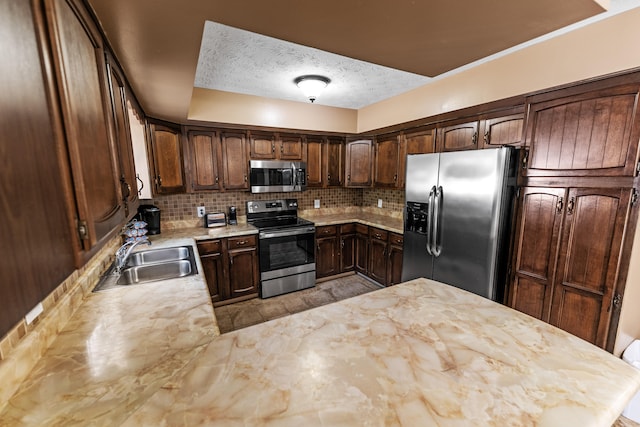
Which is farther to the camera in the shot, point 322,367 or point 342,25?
point 342,25

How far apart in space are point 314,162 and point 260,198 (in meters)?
0.91

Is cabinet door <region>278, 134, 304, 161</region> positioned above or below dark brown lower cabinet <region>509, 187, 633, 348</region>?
above

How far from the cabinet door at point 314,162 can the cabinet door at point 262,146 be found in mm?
513

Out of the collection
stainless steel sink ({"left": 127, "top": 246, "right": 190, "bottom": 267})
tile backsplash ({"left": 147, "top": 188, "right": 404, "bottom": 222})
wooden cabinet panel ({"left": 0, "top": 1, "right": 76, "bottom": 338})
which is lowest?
stainless steel sink ({"left": 127, "top": 246, "right": 190, "bottom": 267})

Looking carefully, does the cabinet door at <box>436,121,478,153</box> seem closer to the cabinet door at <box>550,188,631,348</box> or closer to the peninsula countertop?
the cabinet door at <box>550,188,631,348</box>

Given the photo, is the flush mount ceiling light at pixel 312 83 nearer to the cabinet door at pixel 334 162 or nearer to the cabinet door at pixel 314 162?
the cabinet door at pixel 314 162

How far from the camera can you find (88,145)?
766 mm

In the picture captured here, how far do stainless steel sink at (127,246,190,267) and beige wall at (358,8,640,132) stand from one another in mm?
2804

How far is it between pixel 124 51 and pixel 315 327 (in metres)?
1.52

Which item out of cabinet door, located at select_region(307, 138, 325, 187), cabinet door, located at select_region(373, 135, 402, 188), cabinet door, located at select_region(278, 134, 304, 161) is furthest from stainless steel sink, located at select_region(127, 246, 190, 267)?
cabinet door, located at select_region(373, 135, 402, 188)

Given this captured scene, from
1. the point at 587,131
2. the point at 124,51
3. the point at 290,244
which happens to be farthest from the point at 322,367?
the point at 290,244

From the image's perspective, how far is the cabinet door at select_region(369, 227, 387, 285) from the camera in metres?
3.38

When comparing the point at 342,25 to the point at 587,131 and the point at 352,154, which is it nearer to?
the point at 587,131

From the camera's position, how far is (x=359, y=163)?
3.81 metres
